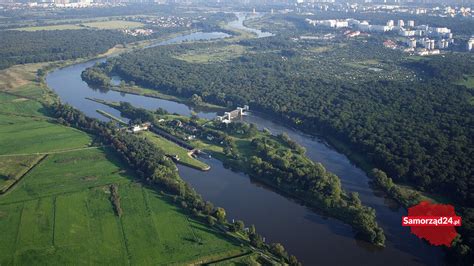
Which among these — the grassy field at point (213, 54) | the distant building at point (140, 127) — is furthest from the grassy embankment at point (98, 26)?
the distant building at point (140, 127)

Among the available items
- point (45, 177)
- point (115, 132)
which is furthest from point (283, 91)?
point (45, 177)

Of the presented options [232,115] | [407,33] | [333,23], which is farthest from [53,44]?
[407,33]

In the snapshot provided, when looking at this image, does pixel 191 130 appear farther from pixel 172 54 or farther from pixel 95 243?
pixel 172 54

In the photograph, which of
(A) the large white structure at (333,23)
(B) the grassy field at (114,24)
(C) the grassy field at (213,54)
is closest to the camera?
(C) the grassy field at (213,54)

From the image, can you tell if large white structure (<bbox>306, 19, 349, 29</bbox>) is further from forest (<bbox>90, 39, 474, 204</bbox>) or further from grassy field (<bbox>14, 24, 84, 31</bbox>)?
grassy field (<bbox>14, 24, 84, 31</bbox>)

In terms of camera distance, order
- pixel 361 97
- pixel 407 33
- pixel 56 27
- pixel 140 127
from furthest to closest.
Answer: pixel 56 27
pixel 407 33
pixel 361 97
pixel 140 127

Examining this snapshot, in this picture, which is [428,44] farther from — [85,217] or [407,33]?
[85,217]

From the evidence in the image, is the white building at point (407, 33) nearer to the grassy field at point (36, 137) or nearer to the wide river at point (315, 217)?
the wide river at point (315, 217)

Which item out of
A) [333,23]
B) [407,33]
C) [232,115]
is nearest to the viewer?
[232,115]
